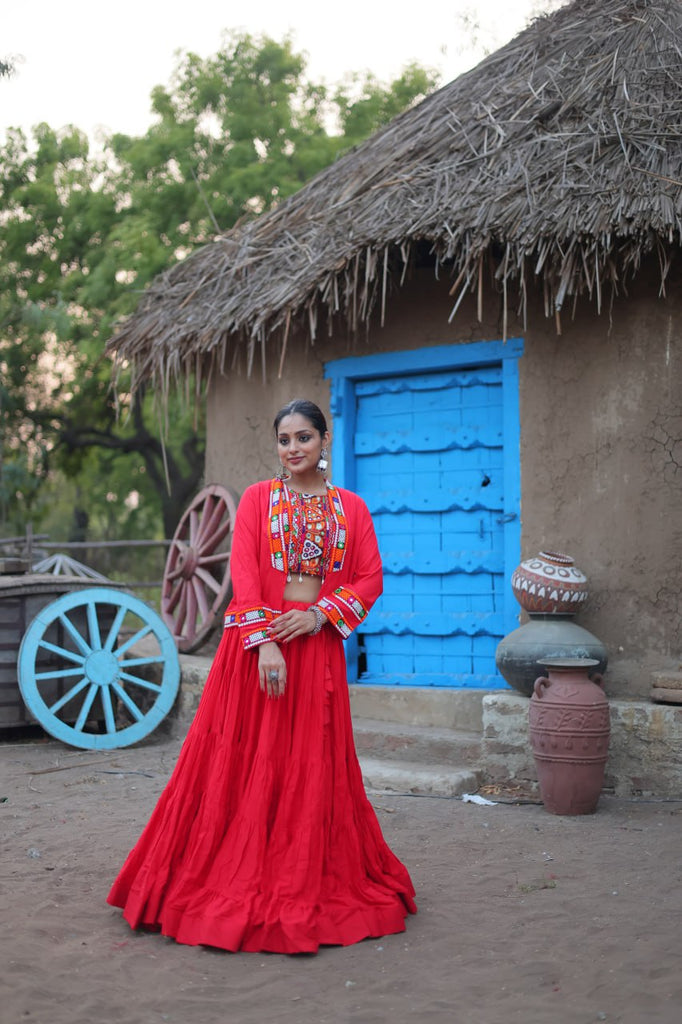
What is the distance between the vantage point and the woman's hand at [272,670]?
→ 3.11 metres

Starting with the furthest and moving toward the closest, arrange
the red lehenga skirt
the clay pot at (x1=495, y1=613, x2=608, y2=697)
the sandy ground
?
the clay pot at (x1=495, y1=613, x2=608, y2=697), the red lehenga skirt, the sandy ground

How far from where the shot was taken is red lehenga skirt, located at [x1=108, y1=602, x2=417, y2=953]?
9.86ft

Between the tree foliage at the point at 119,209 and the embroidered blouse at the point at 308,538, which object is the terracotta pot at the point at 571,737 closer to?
the embroidered blouse at the point at 308,538

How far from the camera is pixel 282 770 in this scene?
316 centimetres

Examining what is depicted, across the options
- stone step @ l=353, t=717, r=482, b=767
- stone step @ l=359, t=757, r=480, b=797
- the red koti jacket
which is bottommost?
stone step @ l=359, t=757, r=480, b=797

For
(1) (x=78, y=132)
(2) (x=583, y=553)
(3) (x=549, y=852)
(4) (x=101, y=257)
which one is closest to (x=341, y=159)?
(2) (x=583, y=553)

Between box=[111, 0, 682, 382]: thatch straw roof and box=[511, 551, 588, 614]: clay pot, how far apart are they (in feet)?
4.33

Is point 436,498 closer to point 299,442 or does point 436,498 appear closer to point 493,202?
point 493,202

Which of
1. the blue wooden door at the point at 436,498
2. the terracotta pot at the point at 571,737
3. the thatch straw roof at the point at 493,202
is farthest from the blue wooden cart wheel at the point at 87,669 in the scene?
the terracotta pot at the point at 571,737

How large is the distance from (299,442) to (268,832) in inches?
47.2

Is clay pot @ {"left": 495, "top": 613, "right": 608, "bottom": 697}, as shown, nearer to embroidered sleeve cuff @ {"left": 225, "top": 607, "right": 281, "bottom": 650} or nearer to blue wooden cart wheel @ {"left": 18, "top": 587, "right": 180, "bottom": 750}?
embroidered sleeve cuff @ {"left": 225, "top": 607, "right": 281, "bottom": 650}

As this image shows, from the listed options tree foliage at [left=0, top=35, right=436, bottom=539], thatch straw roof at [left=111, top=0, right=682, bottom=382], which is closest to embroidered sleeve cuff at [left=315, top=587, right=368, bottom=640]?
thatch straw roof at [left=111, top=0, right=682, bottom=382]

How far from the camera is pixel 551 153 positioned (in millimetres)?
5383

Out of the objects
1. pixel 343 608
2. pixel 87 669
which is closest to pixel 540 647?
pixel 343 608
